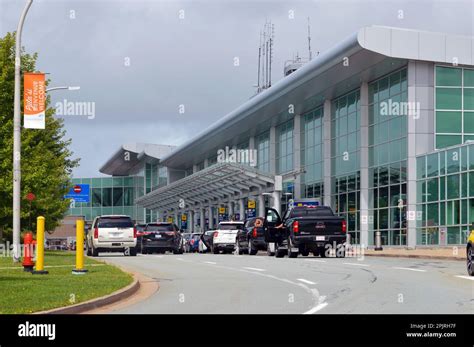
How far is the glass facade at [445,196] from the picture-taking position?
42312mm

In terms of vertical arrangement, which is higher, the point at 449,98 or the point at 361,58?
the point at 361,58

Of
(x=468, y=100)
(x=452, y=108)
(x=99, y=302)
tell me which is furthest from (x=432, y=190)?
(x=99, y=302)

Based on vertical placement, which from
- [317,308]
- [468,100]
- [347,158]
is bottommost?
[317,308]

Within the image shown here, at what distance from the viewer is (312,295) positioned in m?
16.2

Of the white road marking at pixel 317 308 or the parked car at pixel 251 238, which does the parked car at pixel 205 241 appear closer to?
the parked car at pixel 251 238

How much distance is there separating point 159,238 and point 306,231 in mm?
12574

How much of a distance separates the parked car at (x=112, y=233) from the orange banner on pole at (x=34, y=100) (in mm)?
12704

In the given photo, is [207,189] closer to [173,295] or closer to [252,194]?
[252,194]

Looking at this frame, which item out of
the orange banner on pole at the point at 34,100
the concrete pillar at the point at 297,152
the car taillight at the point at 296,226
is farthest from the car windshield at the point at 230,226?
the orange banner on pole at the point at 34,100

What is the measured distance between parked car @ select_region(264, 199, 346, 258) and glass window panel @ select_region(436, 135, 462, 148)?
1303 centimetres

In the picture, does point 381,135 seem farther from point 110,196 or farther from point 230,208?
point 110,196

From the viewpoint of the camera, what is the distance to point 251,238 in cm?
4284

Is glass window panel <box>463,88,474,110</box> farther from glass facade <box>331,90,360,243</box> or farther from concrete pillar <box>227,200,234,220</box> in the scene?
concrete pillar <box>227,200,234,220</box>
